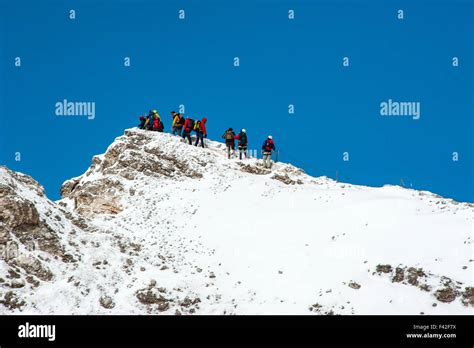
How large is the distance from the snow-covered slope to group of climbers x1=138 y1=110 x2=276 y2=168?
17.2ft

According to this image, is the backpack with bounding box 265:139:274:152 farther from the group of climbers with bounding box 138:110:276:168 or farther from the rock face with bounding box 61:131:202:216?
the rock face with bounding box 61:131:202:216

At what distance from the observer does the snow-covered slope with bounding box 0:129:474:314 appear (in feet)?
72.9

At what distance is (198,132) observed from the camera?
1702 inches

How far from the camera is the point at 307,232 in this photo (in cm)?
2866

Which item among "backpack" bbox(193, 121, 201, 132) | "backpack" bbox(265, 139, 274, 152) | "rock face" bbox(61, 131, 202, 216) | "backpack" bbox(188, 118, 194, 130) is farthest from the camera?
"backpack" bbox(193, 121, 201, 132)

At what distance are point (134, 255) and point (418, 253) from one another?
43.4ft

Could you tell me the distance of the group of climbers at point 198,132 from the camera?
137 feet

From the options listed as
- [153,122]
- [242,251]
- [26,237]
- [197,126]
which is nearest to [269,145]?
[197,126]

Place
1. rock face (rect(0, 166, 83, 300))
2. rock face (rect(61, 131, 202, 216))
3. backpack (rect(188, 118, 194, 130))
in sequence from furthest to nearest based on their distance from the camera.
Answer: backpack (rect(188, 118, 194, 130)) → rock face (rect(61, 131, 202, 216)) → rock face (rect(0, 166, 83, 300))

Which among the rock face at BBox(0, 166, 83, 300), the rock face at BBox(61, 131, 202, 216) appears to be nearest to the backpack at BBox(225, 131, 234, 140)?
the rock face at BBox(61, 131, 202, 216)

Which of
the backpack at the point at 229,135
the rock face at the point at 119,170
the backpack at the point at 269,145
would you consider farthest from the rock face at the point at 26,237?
the backpack at the point at 269,145

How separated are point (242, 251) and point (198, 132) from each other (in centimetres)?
1748

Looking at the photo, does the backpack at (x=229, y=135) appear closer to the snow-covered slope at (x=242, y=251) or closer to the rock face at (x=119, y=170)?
the rock face at (x=119, y=170)
